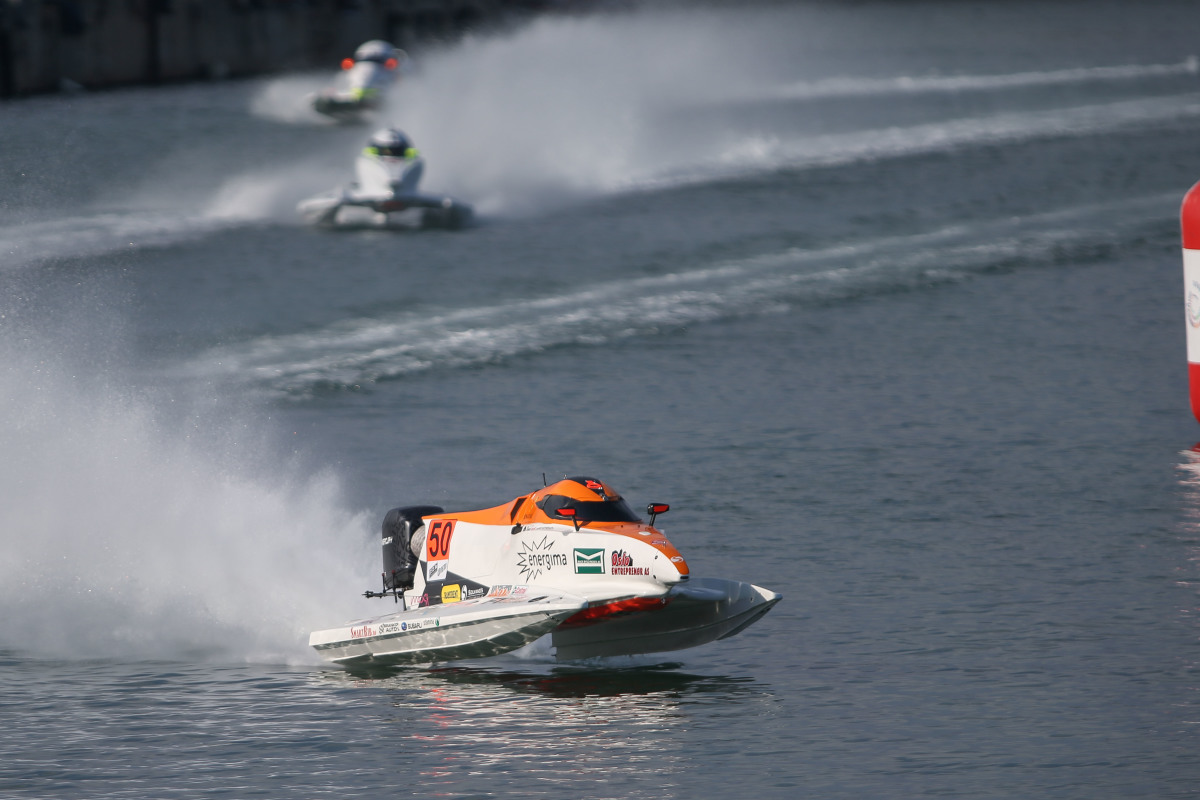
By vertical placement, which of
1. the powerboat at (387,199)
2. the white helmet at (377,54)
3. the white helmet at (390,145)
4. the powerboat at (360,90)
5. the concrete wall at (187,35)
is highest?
the concrete wall at (187,35)

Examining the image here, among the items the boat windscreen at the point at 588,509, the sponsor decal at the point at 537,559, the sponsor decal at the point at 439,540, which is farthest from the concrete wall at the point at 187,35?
the boat windscreen at the point at 588,509

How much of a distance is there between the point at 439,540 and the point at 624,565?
6.70 feet

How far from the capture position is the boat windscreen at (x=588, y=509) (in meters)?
13.3

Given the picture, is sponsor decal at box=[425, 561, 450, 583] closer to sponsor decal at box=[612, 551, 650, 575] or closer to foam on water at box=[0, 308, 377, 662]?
foam on water at box=[0, 308, 377, 662]

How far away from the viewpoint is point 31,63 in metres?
57.9

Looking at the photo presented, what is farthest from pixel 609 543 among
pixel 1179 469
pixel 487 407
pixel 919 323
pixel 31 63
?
pixel 31 63

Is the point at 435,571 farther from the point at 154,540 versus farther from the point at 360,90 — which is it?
the point at 360,90

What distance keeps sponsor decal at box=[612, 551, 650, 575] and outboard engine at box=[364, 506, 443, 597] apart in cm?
219

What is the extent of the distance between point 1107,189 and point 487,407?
2734 centimetres

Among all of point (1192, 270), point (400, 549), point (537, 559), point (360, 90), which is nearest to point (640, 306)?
point (1192, 270)

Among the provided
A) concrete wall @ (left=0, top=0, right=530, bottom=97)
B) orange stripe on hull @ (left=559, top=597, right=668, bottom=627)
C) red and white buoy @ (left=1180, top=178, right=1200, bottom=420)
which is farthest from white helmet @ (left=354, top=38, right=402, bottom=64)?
orange stripe on hull @ (left=559, top=597, right=668, bottom=627)

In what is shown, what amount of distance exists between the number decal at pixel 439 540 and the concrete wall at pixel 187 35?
47010 mm

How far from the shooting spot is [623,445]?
23047 millimetres

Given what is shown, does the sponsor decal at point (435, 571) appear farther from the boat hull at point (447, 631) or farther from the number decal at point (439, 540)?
the boat hull at point (447, 631)
